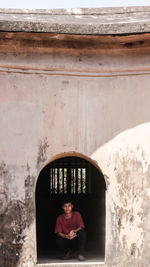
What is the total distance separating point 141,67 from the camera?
7129 mm

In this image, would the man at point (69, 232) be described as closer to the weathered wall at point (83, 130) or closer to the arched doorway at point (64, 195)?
the weathered wall at point (83, 130)

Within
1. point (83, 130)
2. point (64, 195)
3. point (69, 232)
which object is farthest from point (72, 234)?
point (64, 195)

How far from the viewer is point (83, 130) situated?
7.18 metres

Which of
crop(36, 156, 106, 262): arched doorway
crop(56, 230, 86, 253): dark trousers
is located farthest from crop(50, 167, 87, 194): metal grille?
crop(56, 230, 86, 253): dark trousers

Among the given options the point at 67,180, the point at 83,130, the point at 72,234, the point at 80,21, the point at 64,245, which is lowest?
the point at 64,245

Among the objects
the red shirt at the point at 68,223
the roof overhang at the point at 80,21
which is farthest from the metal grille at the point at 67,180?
the roof overhang at the point at 80,21

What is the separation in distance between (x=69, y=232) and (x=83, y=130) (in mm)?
1759

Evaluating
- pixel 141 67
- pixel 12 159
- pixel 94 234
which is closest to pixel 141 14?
pixel 141 67

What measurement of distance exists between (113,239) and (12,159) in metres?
1.98

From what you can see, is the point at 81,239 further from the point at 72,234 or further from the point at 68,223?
the point at 68,223

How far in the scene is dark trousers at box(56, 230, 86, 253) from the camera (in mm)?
7535

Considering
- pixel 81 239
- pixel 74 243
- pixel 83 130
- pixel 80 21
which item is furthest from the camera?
pixel 74 243

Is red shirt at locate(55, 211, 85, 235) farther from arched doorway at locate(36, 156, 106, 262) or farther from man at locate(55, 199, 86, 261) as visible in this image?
arched doorway at locate(36, 156, 106, 262)

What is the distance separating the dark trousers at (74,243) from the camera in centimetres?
754
